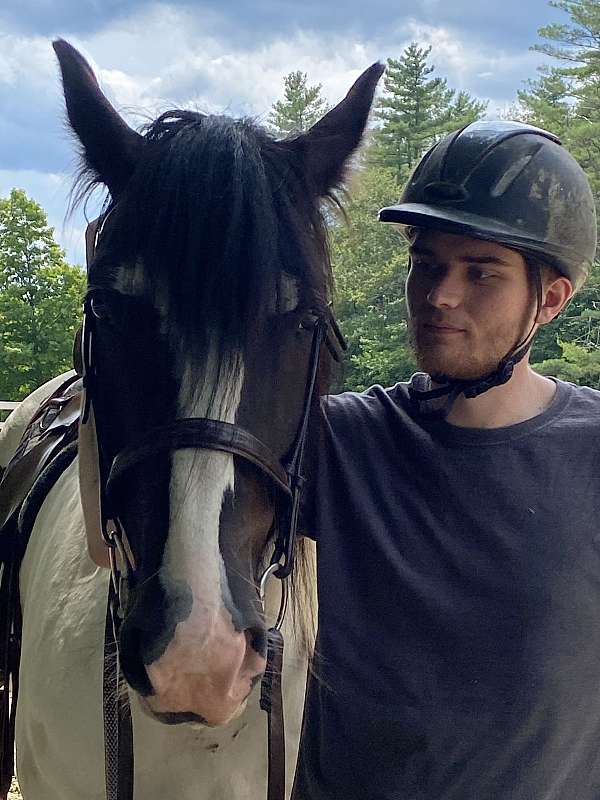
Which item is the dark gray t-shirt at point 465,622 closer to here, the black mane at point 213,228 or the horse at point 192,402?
the horse at point 192,402

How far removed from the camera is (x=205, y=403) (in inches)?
56.2

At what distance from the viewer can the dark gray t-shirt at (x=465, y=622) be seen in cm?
165

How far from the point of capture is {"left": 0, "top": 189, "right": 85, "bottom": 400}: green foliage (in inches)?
616

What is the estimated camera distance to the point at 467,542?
1.73 meters

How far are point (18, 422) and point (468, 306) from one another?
9.85ft

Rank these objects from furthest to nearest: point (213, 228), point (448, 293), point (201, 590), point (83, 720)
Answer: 1. point (83, 720)
2. point (448, 293)
3. point (213, 228)
4. point (201, 590)

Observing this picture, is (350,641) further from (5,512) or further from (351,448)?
(5,512)

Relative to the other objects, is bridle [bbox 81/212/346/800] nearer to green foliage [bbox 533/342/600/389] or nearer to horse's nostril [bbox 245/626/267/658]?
horse's nostril [bbox 245/626/267/658]

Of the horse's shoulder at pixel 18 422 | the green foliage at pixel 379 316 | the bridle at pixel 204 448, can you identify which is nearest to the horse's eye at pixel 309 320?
the bridle at pixel 204 448

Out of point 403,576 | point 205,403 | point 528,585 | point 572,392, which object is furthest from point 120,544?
point 572,392

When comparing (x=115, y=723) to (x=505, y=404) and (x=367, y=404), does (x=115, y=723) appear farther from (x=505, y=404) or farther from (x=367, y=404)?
(x=505, y=404)

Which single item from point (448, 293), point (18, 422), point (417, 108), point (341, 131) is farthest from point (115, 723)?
point (417, 108)

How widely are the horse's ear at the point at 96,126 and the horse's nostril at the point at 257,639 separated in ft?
3.23

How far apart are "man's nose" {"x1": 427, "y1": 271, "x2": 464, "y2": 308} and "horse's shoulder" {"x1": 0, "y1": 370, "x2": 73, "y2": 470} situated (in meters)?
2.70
